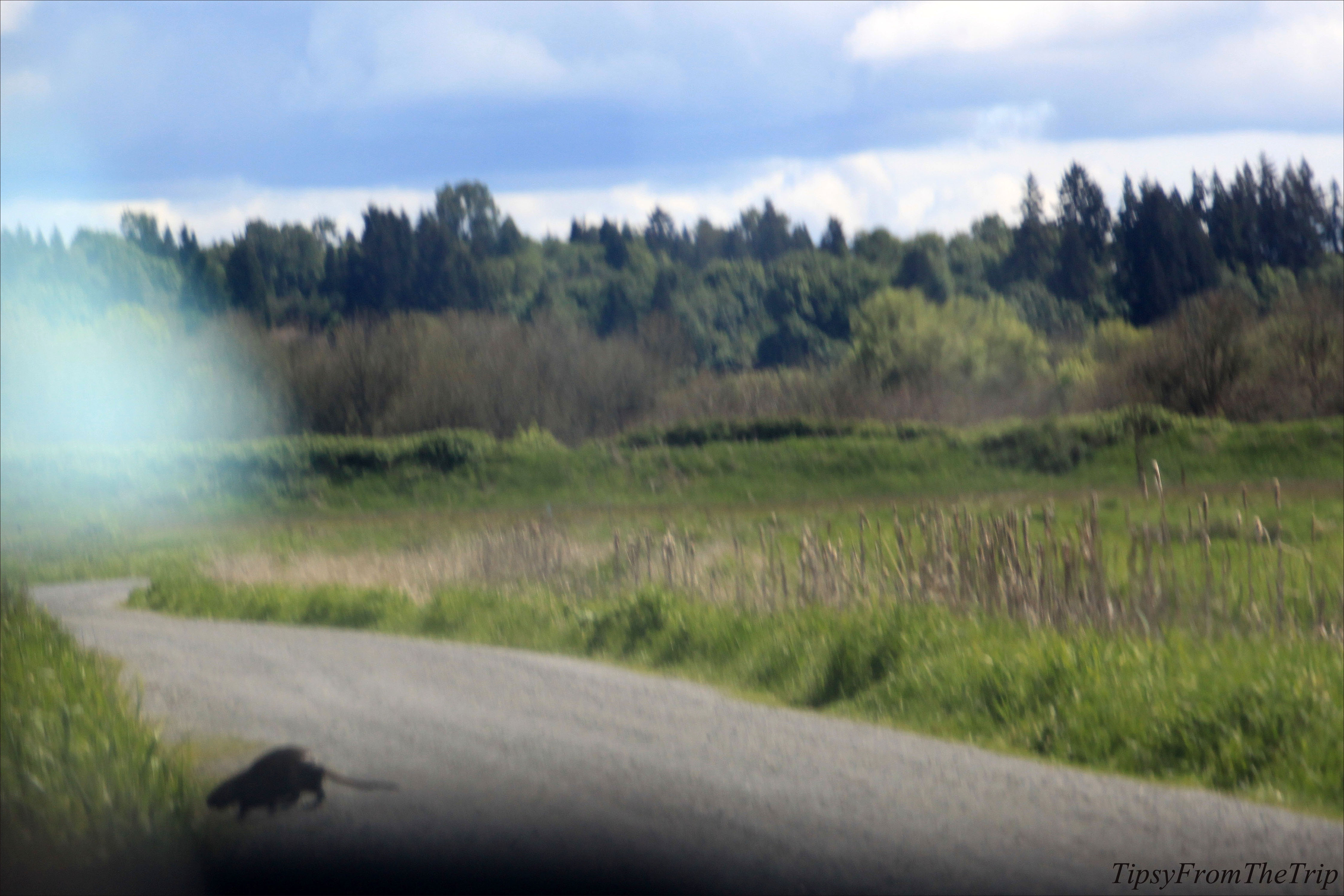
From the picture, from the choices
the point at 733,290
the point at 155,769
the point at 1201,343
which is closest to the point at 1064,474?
the point at 1201,343

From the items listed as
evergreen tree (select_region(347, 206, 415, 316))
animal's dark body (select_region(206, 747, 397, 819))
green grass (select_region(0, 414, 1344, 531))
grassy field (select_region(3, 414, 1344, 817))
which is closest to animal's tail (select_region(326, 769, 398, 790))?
animal's dark body (select_region(206, 747, 397, 819))

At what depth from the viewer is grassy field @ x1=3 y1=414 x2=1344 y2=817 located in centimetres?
785

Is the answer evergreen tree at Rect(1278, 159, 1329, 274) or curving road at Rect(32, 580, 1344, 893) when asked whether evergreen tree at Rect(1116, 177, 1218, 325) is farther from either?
curving road at Rect(32, 580, 1344, 893)

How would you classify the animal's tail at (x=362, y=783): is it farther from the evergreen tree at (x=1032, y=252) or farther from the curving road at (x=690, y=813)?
the evergreen tree at (x=1032, y=252)

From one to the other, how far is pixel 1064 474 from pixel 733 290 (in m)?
64.4

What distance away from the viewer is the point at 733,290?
107 m

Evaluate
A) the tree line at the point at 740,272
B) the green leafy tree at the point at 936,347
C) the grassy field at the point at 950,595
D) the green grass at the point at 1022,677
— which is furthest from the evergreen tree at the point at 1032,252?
the green grass at the point at 1022,677

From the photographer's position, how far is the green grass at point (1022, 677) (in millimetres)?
7266

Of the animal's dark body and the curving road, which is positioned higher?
the animal's dark body

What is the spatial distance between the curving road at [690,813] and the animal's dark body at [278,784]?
124mm

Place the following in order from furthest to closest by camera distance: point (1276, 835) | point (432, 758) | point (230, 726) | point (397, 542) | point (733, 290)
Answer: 1. point (733, 290)
2. point (397, 542)
3. point (230, 726)
4. point (432, 758)
5. point (1276, 835)

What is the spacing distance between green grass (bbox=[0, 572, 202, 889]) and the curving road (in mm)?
382

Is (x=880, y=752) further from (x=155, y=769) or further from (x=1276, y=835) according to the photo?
(x=155, y=769)

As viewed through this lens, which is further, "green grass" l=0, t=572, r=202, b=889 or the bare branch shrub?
the bare branch shrub
